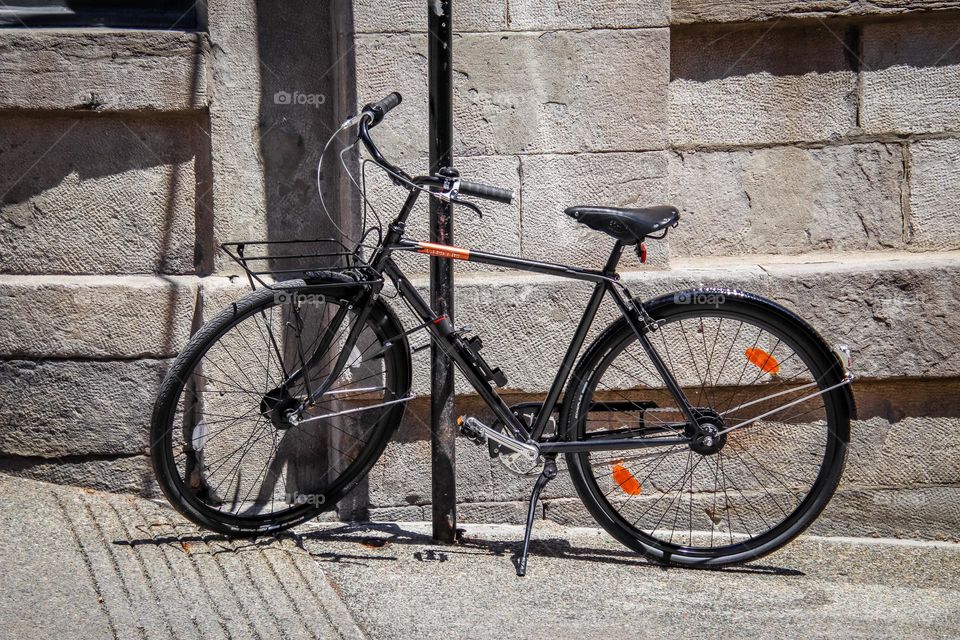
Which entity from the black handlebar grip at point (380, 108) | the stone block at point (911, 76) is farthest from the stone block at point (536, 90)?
the stone block at point (911, 76)

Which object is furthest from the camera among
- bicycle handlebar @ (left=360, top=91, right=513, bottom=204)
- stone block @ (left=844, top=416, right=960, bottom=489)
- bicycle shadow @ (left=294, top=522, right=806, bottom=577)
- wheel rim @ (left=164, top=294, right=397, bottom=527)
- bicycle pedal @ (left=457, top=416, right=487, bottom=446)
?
stone block @ (left=844, top=416, right=960, bottom=489)

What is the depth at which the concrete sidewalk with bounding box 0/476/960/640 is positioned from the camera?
3344 mm

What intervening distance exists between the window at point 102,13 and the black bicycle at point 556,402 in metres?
0.93

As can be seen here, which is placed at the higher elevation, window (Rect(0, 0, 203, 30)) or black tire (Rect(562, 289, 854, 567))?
window (Rect(0, 0, 203, 30))

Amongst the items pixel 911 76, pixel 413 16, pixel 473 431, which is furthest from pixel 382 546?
pixel 911 76

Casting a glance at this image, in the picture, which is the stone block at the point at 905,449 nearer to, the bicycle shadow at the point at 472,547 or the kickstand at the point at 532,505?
the bicycle shadow at the point at 472,547

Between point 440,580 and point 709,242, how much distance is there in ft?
5.86

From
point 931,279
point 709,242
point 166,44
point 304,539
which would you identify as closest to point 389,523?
point 304,539

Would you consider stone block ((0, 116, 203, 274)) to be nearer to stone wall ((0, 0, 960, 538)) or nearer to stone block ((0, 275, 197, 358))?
stone wall ((0, 0, 960, 538))

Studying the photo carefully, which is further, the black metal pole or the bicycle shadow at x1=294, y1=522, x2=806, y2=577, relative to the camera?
the bicycle shadow at x1=294, y1=522, x2=806, y2=577

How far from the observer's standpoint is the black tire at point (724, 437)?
3781mm

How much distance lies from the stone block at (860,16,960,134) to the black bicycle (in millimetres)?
1070

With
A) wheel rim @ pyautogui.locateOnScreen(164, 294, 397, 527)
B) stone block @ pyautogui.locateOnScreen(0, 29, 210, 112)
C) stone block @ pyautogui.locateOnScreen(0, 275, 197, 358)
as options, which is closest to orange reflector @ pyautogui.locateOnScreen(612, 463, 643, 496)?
wheel rim @ pyautogui.locateOnScreen(164, 294, 397, 527)

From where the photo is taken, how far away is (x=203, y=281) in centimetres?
429
